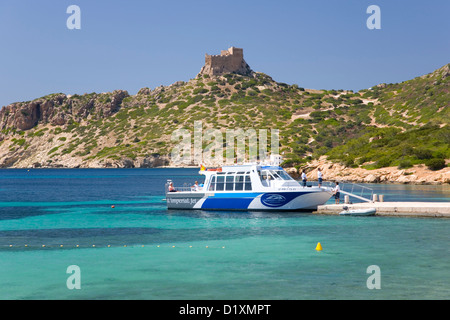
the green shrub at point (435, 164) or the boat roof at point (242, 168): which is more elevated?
the green shrub at point (435, 164)

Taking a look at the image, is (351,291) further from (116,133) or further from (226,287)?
(116,133)

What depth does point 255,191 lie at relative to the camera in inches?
1549

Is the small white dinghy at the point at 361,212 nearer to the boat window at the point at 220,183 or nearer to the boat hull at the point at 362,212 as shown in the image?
the boat hull at the point at 362,212

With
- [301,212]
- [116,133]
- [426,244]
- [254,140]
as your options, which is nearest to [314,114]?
[254,140]

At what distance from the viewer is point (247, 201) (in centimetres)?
3962

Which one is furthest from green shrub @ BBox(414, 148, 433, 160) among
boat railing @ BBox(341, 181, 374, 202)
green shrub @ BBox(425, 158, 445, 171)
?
boat railing @ BBox(341, 181, 374, 202)

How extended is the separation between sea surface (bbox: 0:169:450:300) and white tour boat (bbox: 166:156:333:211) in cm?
122

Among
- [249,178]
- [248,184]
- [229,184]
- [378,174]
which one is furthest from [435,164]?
[229,184]

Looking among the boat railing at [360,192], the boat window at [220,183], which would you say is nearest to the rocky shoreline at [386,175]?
the boat railing at [360,192]

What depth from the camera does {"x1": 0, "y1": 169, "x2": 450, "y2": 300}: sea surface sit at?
17.0 metres

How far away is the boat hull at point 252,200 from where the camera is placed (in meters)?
38.1

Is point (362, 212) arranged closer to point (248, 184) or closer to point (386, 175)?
point (248, 184)

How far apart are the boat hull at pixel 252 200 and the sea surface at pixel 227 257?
104 cm
